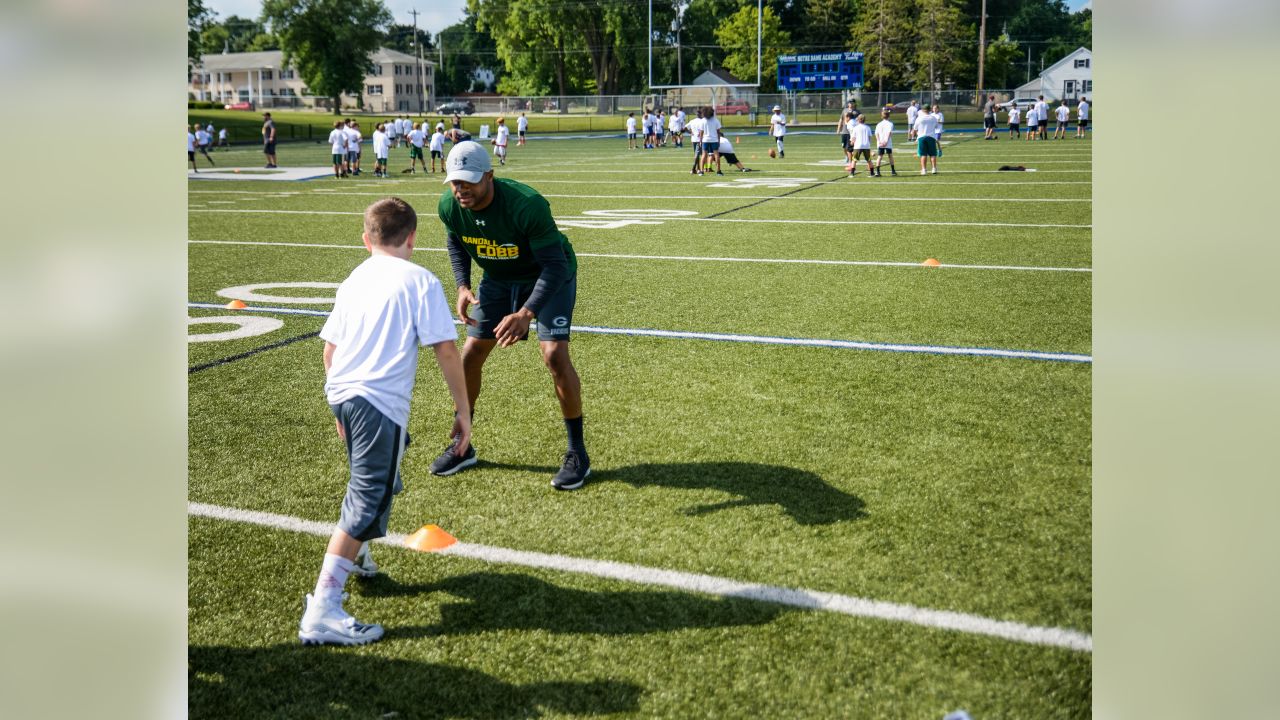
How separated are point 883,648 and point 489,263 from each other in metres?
2.95

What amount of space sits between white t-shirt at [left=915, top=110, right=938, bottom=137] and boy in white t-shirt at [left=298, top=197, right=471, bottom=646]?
21158 mm

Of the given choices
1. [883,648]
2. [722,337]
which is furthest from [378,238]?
[722,337]

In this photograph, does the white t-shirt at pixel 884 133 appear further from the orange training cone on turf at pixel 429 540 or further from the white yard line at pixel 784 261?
the orange training cone on turf at pixel 429 540

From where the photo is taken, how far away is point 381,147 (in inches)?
1060

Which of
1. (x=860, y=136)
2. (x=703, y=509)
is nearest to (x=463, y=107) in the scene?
(x=860, y=136)

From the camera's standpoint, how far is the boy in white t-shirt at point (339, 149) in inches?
1038

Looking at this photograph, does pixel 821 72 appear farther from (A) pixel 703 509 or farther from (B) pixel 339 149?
(A) pixel 703 509

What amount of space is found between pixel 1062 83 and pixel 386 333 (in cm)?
5295

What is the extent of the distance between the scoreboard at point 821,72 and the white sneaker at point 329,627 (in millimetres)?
51016

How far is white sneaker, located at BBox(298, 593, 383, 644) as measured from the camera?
12.1 ft

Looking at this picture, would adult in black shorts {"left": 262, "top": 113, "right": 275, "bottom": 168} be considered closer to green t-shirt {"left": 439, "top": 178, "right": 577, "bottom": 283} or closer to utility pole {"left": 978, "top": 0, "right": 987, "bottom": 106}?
green t-shirt {"left": 439, "top": 178, "right": 577, "bottom": 283}

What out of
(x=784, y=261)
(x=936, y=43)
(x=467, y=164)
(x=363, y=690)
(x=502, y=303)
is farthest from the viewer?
(x=936, y=43)
